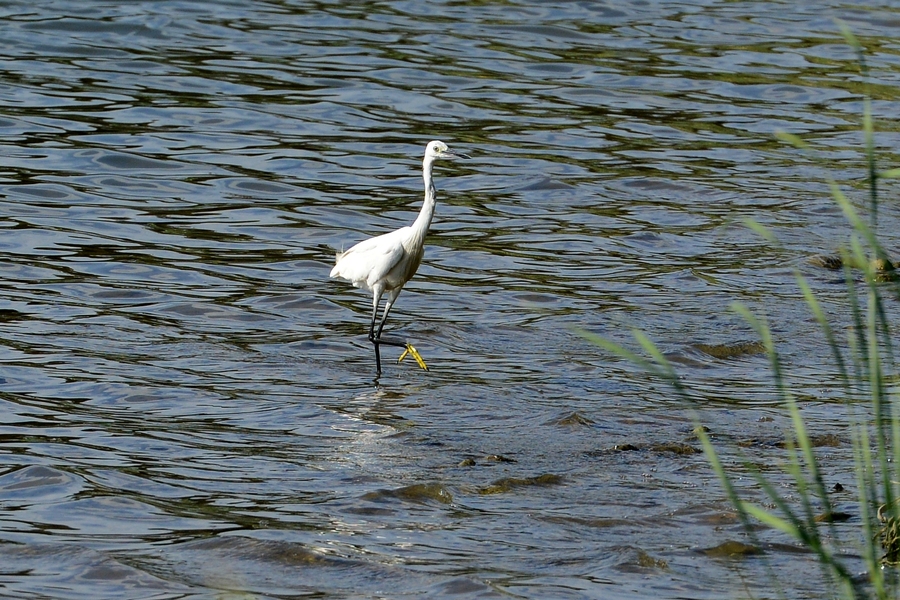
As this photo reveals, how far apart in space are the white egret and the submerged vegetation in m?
1.43

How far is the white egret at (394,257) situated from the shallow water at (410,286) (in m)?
0.29

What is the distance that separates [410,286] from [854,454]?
4.53m

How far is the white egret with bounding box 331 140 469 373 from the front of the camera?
25.4ft

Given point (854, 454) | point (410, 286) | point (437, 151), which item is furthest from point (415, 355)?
point (854, 454)

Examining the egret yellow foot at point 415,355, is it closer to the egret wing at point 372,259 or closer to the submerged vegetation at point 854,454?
the egret wing at point 372,259

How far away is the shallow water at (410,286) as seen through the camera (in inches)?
189

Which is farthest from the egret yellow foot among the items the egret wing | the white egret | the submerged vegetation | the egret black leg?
the submerged vegetation

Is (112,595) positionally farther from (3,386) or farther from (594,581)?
(3,386)

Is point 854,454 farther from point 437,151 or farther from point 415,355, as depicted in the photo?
point 437,151

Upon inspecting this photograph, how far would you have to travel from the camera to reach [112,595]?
4348 millimetres

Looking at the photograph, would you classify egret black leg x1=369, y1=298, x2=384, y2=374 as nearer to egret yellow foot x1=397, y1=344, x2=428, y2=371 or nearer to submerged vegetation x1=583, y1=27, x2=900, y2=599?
egret yellow foot x1=397, y1=344, x2=428, y2=371

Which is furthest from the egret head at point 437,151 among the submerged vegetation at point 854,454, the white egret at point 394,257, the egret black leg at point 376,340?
the submerged vegetation at point 854,454

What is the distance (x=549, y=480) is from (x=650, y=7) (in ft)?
43.7

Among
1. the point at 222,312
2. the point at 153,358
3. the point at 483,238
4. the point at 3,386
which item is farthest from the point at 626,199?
the point at 3,386
